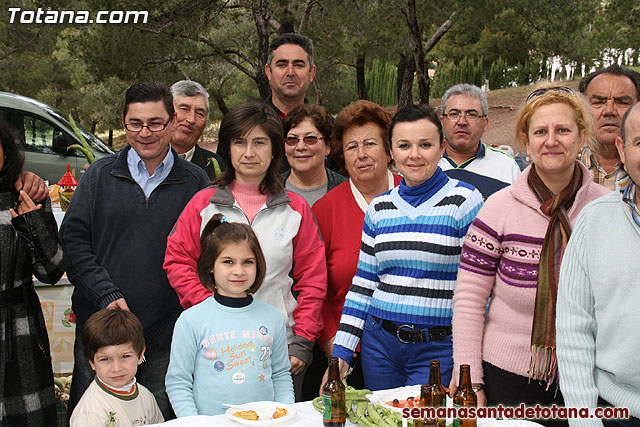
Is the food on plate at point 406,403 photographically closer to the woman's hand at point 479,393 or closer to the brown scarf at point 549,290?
the woman's hand at point 479,393

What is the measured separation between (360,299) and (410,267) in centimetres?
31

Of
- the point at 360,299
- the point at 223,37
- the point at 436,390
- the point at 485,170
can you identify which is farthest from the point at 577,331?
the point at 223,37

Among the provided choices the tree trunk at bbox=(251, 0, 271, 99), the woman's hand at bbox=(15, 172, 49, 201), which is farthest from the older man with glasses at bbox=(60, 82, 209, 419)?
the tree trunk at bbox=(251, 0, 271, 99)

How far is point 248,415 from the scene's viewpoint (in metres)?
2.18

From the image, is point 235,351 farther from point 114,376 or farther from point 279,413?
point 114,376

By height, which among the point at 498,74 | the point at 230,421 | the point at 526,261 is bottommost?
the point at 230,421

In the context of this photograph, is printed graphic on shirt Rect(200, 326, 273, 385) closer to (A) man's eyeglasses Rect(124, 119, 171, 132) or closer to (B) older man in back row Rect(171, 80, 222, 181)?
(A) man's eyeglasses Rect(124, 119, 171, 132)

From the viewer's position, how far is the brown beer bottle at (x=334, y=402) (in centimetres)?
215

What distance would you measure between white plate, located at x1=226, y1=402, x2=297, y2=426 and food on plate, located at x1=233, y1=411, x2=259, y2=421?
0.02 metres

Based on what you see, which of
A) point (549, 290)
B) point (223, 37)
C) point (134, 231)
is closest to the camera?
point (549, 290)

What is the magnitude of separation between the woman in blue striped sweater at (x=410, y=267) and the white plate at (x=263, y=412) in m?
0.50

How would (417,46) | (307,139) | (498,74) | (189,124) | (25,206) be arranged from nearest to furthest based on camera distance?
(25,206)
(307,139)
(189,124)
(417,46)
(498,74)

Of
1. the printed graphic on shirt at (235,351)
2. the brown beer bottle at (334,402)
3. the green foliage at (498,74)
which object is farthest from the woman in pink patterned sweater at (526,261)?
the green foliage at (498,74)

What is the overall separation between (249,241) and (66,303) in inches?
93.9
